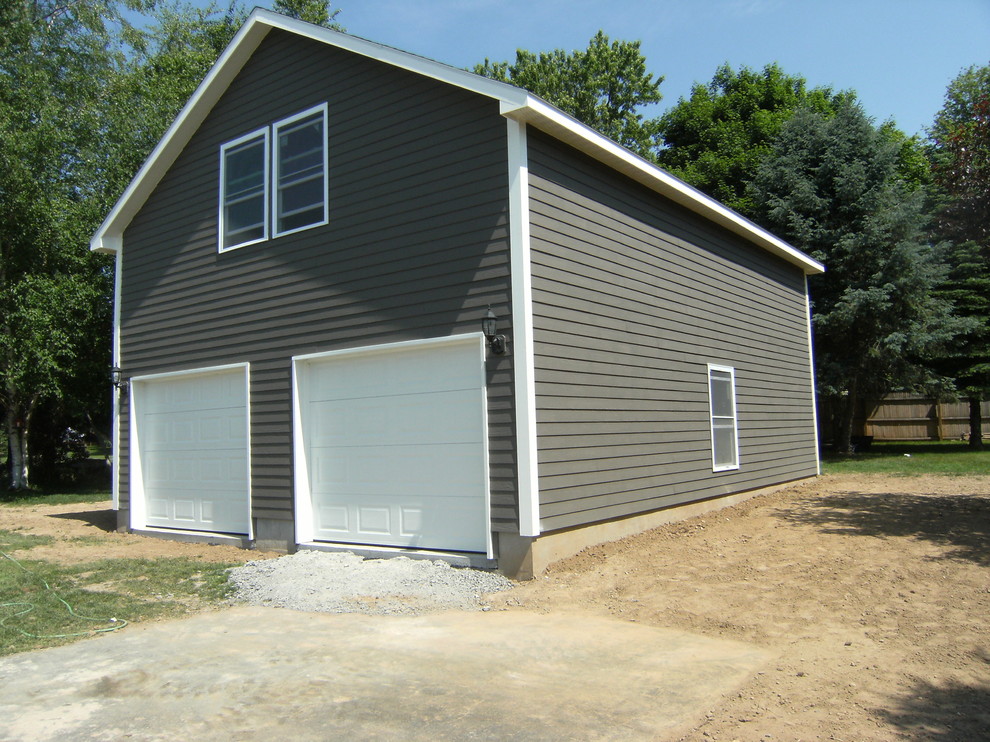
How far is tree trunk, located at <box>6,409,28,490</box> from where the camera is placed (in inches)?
709

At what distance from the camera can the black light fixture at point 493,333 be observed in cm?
743

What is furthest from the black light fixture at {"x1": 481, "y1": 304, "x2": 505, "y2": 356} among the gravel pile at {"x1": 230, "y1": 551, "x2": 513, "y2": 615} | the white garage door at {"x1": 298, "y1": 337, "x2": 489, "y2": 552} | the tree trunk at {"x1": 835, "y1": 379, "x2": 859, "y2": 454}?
the tree trunk at {"x1": 835, "y1": 379, "x2": 859, "y2": 454}

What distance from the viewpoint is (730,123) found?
29.4 metres

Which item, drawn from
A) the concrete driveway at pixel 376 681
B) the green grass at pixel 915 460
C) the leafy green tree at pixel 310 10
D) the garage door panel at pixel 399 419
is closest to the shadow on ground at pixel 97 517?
the garage door panel at pixel 399 419

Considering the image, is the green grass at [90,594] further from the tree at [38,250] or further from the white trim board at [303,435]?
the tree at [38,250]

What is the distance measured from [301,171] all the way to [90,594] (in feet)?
17.3

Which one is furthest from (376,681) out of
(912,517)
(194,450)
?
(194,450)

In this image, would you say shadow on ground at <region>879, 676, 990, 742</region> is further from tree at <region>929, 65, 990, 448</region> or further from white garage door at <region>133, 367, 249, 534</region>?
tree at <region>929, 65, 990, 448</region>

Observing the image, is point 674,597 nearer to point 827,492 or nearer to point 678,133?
point 827,492

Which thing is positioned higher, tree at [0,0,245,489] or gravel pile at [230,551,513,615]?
tree at [0,0,245,489]

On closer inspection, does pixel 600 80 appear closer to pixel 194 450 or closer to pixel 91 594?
pixel 194 450

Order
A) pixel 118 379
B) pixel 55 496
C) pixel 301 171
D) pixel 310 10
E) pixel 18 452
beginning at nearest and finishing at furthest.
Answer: pixel 301 171
pixel 118 379
pixel 55 496
pixel 18 452
pixel 310 10

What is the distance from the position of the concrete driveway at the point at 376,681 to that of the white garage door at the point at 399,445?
1.83m

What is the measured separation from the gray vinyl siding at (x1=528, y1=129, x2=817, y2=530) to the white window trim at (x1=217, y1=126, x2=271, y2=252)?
386 centimetres
